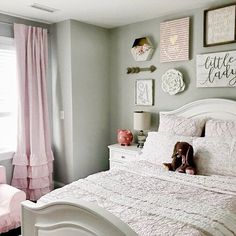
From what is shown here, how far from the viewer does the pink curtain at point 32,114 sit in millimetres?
3348

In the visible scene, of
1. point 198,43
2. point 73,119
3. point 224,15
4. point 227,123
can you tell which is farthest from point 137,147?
point 224,15

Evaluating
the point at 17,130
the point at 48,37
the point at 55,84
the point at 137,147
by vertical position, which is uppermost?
the point at 48,37

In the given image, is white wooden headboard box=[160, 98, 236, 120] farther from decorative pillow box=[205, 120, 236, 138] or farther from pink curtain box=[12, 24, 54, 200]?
pink curtain box=[12, 24, 54, 200]

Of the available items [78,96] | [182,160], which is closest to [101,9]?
[78,96]

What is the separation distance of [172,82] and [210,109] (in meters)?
0.61

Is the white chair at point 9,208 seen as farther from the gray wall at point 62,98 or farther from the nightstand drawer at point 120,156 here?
the nightstand drawer at point 120,156

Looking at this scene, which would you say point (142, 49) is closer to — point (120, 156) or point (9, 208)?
point (120, 156)

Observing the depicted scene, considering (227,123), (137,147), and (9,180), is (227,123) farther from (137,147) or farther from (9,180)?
(9,180)

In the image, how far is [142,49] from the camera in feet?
11.8

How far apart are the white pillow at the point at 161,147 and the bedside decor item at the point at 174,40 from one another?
3.47 feet

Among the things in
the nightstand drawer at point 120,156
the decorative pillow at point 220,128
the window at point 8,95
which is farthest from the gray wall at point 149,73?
the window at point 8,95

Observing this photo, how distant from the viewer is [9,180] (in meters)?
3.42

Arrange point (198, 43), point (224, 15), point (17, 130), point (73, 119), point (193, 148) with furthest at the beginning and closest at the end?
point (73, 119)
point (17, 130)
point (198, 43)
point (224, 15)
point (193, 148)

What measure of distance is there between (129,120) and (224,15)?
1833mm
